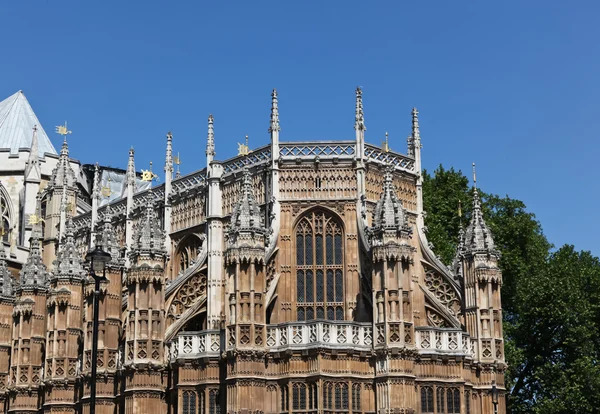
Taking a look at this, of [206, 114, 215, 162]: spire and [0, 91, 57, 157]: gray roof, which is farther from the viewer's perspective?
[0, 91, 57, 157]: gray roof

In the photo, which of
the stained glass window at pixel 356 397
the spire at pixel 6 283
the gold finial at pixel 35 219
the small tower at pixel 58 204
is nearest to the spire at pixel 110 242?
the spire at pixel 6 283

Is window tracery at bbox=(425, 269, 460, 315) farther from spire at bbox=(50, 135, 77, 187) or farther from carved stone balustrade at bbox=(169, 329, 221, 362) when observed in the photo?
spire at bbox=(50, 135, 77, 187)

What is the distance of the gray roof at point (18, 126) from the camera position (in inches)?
3241

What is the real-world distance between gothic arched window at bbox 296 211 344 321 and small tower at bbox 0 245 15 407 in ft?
70.8

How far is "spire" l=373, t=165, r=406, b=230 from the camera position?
46197 millimetres

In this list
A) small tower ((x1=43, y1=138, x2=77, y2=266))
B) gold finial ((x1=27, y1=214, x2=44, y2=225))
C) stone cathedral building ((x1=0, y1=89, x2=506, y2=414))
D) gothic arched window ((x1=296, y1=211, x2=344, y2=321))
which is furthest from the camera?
gold finial ((x1=27, y1=214, x2=44, y2=225))

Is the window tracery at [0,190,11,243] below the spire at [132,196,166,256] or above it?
above

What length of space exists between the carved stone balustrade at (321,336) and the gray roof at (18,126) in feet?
131

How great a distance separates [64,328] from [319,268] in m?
15.5

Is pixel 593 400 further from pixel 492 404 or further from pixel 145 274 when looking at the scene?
pixel 145 274

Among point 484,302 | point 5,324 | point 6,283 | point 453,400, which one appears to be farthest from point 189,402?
point 6,283

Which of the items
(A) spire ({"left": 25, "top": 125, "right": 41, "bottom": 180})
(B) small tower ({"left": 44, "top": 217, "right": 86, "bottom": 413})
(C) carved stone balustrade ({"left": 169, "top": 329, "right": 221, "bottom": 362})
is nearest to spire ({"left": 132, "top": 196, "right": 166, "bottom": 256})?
(C) carved stone balustrade ({"left": 169, "top": 329, "right": 221, "bottom": 362})

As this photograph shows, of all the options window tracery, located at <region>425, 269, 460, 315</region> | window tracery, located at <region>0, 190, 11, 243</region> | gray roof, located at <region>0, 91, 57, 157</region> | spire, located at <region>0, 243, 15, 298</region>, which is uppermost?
gray roof, located at <region>0, 91, 57, 157</region>

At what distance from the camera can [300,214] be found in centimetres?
4975
